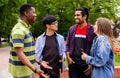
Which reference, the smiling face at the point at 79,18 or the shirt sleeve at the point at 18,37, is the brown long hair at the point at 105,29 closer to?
the smiling face at the point at 79,18

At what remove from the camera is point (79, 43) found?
A: 7258 millimetres

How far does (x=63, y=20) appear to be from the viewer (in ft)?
150

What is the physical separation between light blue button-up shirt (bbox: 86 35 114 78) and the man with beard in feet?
2.60

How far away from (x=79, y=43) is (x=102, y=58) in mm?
1140

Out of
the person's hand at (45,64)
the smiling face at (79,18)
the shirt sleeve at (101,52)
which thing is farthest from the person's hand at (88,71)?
the shirt sleeve at (101,52)

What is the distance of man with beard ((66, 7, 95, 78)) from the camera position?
723 cm

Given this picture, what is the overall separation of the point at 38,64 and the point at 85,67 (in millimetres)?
857

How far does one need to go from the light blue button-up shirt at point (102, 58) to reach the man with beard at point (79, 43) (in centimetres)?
79

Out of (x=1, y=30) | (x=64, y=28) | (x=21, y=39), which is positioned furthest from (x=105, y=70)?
(x=64, y=28)

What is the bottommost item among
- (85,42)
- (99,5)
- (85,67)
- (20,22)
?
(99,5)

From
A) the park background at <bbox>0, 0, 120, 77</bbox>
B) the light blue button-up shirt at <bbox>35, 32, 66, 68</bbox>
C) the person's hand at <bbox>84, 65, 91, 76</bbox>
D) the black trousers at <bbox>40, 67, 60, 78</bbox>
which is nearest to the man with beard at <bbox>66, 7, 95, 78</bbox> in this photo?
the person's hand at <bbox>84, 65, 91, 76</bbox>

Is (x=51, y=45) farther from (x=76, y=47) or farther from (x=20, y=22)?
(x=20, y=22)

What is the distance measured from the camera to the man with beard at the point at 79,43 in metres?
7.23

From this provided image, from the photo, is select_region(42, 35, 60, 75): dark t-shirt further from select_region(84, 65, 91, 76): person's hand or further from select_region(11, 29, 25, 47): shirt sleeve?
select_region(11, 29, 25, 47): shirt sleeve
